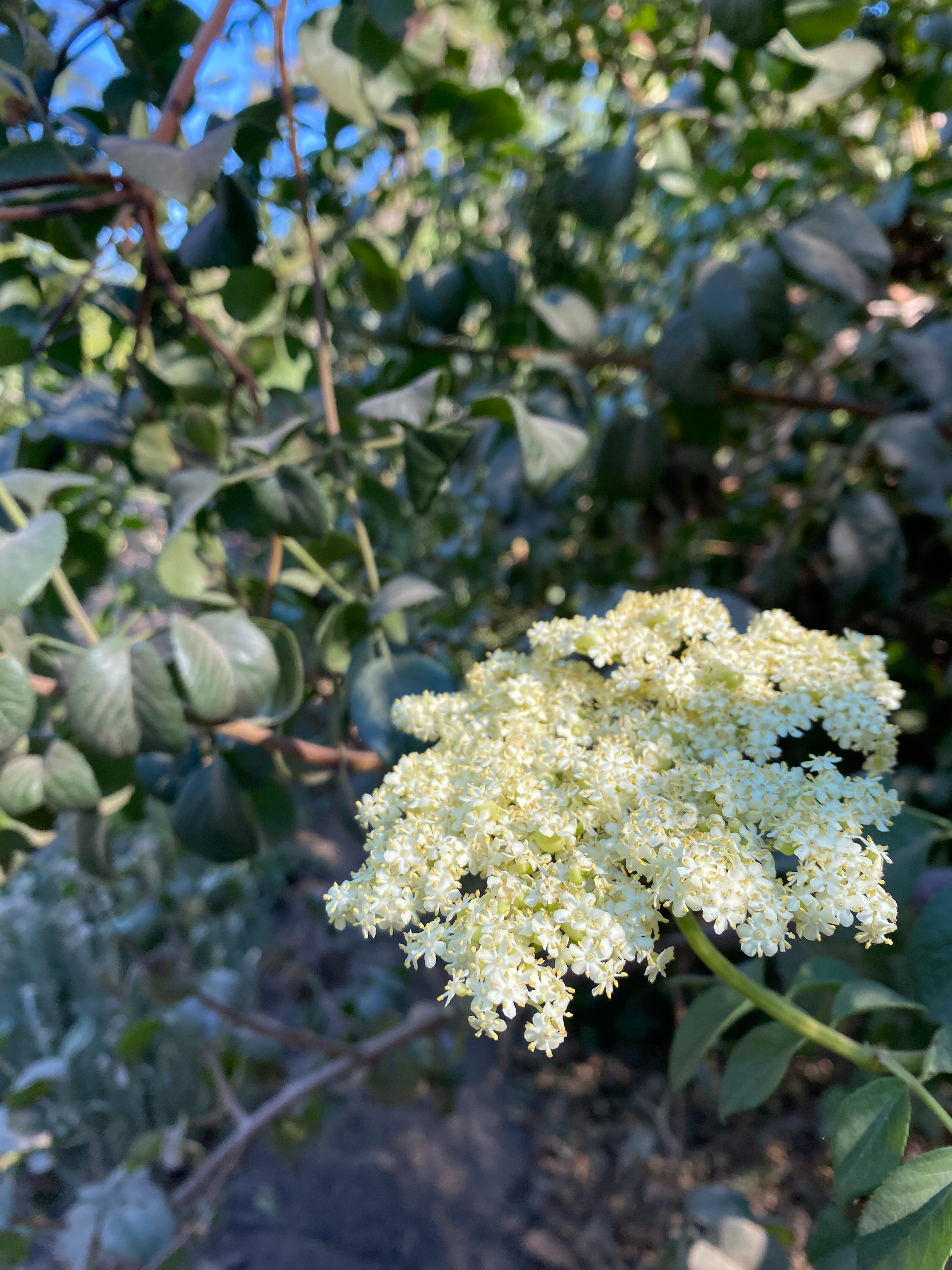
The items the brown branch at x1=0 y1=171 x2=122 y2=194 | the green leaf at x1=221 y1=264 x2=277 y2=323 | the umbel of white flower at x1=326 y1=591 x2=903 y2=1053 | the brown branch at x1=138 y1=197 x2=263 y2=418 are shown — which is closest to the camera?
the umbel of white flower at x1=326 y1=591 x2=903 y2=1053

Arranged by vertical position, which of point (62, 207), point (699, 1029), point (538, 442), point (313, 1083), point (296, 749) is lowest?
point (313, 1083)

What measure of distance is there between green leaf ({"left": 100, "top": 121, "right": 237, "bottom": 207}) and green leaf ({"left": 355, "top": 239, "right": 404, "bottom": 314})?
10.2 inches

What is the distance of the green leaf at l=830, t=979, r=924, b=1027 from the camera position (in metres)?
0.49

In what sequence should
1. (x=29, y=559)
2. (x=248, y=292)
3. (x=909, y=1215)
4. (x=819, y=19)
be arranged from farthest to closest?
(x=248, y=292)
(x=819, y=19)
(x=29, y=559)
(x=909, y=1215)

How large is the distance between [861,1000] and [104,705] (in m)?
0.54

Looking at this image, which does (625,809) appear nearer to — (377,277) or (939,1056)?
(939,1056)

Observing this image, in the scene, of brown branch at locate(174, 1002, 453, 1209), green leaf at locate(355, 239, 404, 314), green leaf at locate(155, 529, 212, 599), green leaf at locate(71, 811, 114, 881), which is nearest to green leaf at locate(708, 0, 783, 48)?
green leaf at locate(355, 239, 404, 314)

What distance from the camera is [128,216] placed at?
72cm

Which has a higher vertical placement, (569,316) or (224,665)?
(569,316)

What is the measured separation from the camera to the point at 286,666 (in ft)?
2.08

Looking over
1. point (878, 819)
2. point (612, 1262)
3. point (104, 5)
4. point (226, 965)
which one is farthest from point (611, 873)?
point (226, 965)

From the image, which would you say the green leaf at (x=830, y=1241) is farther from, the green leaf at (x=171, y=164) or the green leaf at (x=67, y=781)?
the green leaf at (x=171, y=164)

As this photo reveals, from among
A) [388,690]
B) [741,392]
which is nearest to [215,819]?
[388,690]

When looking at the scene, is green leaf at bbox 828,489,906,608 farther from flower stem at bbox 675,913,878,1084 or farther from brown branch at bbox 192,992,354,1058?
brown branch at bbox 192,992,354,1058
